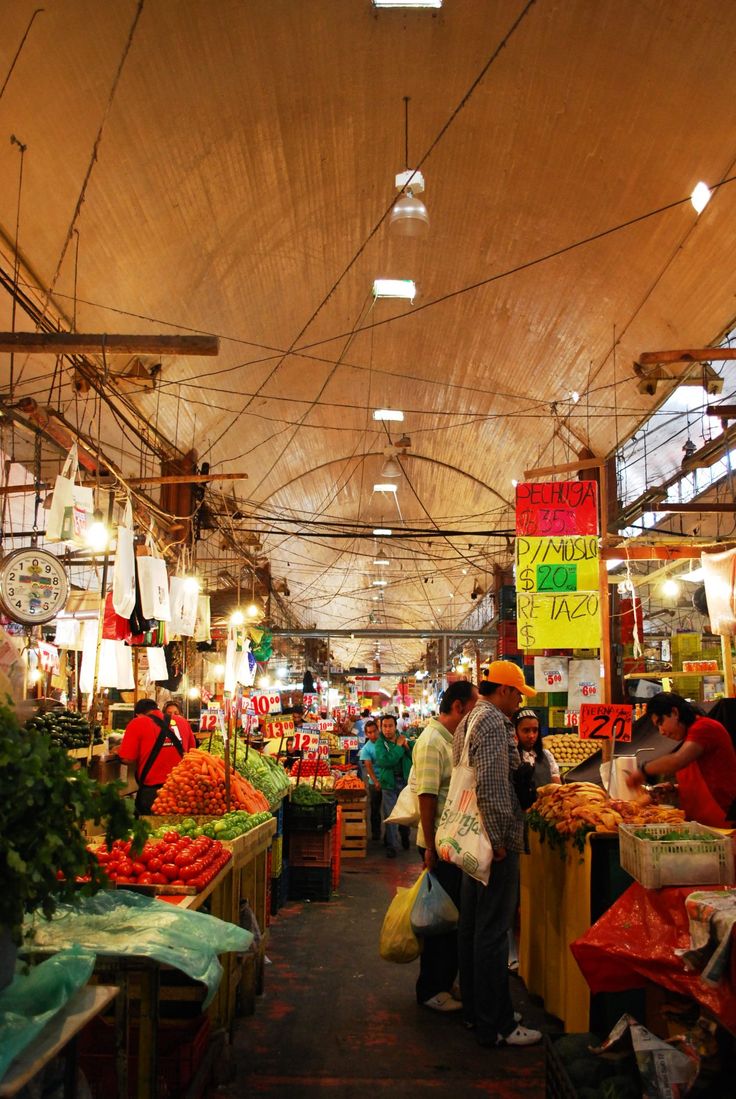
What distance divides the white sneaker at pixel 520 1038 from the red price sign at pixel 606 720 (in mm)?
3081

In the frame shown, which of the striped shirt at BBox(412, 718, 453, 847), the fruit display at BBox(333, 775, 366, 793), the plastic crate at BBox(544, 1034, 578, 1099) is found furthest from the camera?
the fruit display at BBox(333, 775, 366, 793)

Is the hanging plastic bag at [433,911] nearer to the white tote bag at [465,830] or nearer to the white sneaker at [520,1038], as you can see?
the white tote bag at [465,830]

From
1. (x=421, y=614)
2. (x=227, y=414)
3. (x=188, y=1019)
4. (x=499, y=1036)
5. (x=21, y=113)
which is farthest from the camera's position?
(x=421, y=614)

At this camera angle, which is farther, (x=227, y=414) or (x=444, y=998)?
(x=227, y=414)

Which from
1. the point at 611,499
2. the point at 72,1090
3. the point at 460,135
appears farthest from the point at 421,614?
the point at 72,1090

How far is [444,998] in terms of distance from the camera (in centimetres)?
530

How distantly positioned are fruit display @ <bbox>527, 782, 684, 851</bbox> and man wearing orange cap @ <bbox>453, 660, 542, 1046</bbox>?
12.9 inches

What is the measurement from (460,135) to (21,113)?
500 centimetres

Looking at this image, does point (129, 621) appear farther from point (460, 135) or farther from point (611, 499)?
point (611, 499)

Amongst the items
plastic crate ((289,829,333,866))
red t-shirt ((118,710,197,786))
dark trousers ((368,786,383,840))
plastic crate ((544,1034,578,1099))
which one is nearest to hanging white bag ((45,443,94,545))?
red t-shirt ((118,710,197,786))

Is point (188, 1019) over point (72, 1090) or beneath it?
beneath

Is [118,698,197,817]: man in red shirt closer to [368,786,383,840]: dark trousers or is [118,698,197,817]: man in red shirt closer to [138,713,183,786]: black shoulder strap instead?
[138,713,183,786]: black shoulder strap

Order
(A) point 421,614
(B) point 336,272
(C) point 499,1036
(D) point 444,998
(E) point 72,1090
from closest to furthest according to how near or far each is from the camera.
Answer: (E) point 72,1090 < (C) point 499,1036 < (D) point 444,998 < (B) point 336,272 < (A) point 421,614

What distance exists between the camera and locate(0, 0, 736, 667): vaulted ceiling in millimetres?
7434
